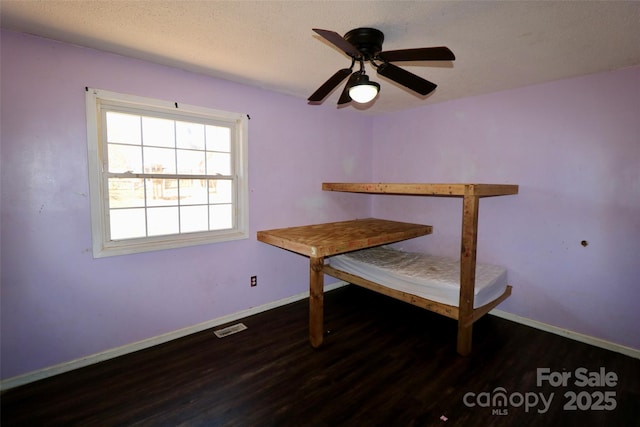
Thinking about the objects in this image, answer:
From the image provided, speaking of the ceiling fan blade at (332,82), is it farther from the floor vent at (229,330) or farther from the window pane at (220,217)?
the floor vent at (229,330)

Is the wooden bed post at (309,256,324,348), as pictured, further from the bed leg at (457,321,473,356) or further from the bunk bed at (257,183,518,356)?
the bed leg at (457,321,473,356)

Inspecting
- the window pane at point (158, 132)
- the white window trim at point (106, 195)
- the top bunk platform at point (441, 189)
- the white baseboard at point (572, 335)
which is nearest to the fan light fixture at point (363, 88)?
the top bunk platform at point (441, 189)

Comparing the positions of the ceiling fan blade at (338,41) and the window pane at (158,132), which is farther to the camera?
the window pane at (158,132)

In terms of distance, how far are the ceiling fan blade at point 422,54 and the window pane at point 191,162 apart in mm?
1907

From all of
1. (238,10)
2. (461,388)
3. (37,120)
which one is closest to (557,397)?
(461,388)

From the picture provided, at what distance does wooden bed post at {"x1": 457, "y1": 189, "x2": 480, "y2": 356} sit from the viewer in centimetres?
242

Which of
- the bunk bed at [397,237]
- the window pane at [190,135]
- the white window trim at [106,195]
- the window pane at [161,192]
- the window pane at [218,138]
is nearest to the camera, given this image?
the white window trim at [106,195]

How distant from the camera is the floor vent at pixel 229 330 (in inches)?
108

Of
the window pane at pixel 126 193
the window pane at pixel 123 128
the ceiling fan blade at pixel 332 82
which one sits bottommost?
the window pane at pixel 126 193

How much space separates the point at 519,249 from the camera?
302cm

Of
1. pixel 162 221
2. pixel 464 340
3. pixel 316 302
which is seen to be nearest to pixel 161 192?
pixel 162 221

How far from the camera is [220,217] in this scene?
9.88 feet

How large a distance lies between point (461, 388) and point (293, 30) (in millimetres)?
2647

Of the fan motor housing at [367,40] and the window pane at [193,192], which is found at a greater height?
the fan motor housing at [367,40]
